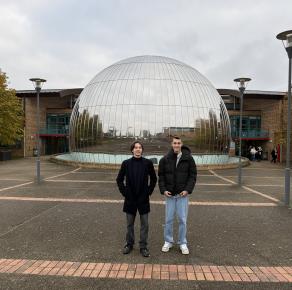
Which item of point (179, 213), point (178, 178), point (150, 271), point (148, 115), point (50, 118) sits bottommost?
point (150, 271)

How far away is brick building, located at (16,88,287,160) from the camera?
38234mm

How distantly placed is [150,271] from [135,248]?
1.03 m

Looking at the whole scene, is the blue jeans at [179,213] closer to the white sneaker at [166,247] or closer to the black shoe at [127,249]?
the white sneaker at [166,247]

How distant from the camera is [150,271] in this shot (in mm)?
4809

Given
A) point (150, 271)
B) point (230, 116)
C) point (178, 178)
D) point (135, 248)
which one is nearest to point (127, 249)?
point (135, 248)

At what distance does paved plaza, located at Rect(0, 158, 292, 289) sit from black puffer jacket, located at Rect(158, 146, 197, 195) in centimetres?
117

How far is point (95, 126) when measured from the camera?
920 inches

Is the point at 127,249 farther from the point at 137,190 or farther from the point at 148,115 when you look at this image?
the point at 148,115

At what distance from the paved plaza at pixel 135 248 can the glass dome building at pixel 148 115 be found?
11.8 meters

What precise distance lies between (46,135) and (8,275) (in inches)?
1573

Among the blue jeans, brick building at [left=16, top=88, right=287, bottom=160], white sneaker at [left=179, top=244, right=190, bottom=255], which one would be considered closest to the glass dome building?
brick building at [left=16, top=88, right=287, bottom=160]

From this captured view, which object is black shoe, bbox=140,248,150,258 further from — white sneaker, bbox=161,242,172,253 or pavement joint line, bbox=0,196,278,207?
pavement joint line, bbox=0,196,278,207

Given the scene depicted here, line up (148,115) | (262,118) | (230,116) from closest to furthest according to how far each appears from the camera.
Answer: (148,115) < (262,118) < (230,116)

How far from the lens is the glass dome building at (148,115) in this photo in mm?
22000
